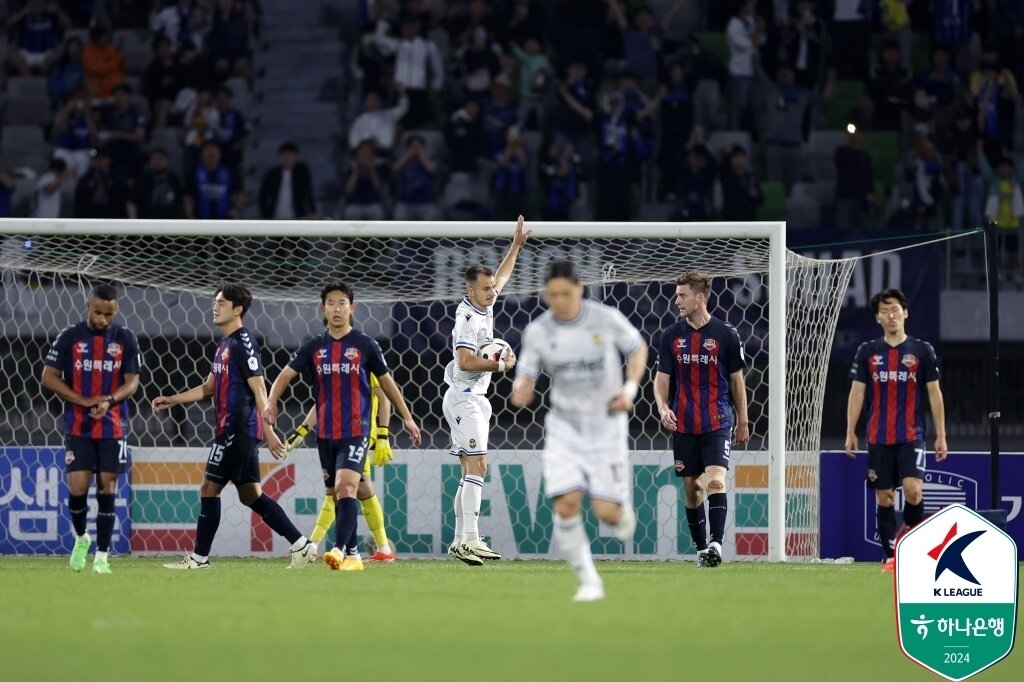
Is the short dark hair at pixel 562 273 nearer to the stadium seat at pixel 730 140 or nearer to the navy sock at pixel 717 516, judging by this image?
the navy sock at pixel 717 516

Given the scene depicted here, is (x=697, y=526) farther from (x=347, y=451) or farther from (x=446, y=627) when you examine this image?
(x=446, y=627)

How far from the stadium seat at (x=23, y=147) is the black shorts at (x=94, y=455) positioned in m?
9.76

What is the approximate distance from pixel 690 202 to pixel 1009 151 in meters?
3.99

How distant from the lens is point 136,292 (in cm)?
1411

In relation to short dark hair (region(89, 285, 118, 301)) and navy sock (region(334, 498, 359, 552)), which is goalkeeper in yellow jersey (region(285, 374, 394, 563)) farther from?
short dark hair (region(89, 285, 118, 301))

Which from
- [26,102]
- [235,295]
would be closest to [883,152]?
[26,102]

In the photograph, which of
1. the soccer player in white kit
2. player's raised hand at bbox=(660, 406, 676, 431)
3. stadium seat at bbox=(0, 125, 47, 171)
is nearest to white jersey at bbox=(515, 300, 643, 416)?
the soccer player in white kit

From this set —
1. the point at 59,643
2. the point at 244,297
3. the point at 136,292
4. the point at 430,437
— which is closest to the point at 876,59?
the point at 430,437

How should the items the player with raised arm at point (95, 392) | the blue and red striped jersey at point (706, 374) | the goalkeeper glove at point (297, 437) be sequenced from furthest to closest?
the goalkeeper glove at point (297, 437), the blue and red striped jersey at point (706, 374), the player with raised arm at point (95, 392)

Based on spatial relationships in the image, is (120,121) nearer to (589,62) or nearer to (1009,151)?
(589,62)

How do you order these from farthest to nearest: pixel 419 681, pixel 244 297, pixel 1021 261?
1. pixel 1021 261
2. pixel 244 297
3. pixel 419 681

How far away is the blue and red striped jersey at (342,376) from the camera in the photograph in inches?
375

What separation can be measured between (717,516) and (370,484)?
2.39m

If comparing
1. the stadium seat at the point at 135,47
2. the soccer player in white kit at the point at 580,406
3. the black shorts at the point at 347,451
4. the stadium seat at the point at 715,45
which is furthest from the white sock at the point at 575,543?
the stadium seat at the point at 135,47
